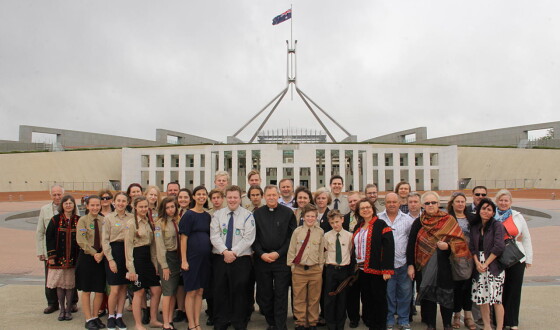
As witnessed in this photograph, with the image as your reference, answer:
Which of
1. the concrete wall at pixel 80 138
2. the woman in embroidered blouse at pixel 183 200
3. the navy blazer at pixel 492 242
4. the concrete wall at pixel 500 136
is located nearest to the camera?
the navy blazer at pixel 492 242

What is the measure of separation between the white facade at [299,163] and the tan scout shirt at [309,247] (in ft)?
81.9

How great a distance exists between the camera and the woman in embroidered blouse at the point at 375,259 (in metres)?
3.92

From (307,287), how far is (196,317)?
3.90 feet

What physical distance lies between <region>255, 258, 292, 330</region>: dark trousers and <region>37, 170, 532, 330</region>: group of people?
0.01 meters

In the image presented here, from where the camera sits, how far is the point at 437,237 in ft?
12.7

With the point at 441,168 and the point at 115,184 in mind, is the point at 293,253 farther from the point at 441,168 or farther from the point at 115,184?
the point at 115,184

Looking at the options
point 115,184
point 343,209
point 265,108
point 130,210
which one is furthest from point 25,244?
point 265,108

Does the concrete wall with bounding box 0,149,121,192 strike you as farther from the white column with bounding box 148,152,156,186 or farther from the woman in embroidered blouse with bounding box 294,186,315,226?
the woman in embroidered blouse with bounding box 294,186,315,226

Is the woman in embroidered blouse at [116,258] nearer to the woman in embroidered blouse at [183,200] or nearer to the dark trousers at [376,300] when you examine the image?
the woman in embroidered blouse at [183,200]

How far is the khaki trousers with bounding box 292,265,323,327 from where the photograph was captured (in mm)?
3980

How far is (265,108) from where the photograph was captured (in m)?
43.4

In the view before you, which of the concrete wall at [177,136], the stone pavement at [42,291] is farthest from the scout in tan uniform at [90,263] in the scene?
the concrete wall at [177,136]

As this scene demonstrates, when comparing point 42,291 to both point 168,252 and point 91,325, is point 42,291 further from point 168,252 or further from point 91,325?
point 168,252

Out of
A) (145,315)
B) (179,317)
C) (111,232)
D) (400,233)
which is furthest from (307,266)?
(111,232)
